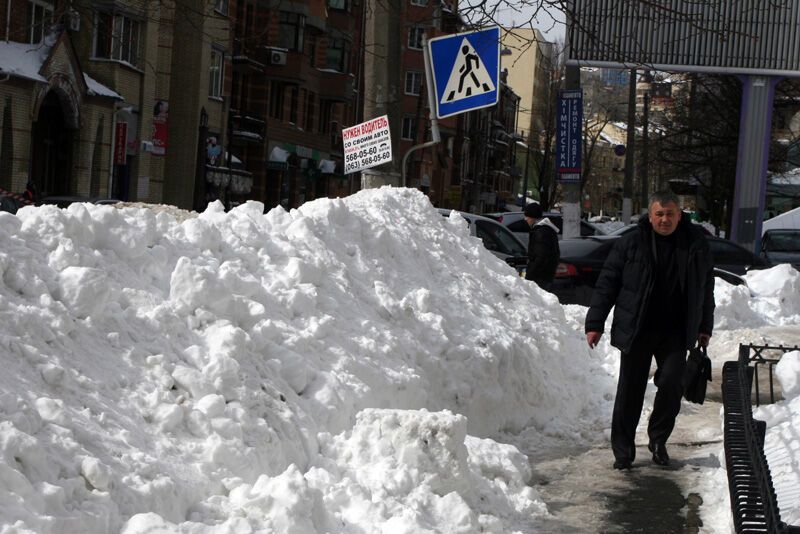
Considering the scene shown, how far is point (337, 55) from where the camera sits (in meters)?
59.3

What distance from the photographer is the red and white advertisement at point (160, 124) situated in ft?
123

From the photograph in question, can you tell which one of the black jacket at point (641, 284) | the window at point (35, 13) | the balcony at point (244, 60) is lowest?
the black jacket at point (641, 284)

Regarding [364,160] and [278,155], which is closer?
[364,160]

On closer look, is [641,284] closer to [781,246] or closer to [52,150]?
[781,246]

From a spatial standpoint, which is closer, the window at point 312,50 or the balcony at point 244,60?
the balcony at point 244,60

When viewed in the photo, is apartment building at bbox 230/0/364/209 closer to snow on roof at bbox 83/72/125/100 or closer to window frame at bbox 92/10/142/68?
window frame at bbox 92/10/142/68

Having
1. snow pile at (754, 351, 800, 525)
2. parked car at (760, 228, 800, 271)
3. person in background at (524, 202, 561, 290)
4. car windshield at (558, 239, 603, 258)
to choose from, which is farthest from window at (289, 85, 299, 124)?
snow pile at (754, 351, 800, 525)

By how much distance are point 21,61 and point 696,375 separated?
25.8 meters

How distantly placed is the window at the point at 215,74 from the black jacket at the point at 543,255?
2910 cm

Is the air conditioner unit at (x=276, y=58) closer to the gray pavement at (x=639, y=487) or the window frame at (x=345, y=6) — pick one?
the window frame at (x=345, y=6)

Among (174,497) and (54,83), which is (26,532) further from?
(54,83)

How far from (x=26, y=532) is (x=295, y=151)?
2034 inches

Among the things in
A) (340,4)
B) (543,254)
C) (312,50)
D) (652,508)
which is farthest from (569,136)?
(340,4)

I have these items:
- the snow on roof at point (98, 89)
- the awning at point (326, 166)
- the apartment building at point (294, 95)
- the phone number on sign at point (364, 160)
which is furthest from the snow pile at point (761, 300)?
the awning at point (326, 166)
